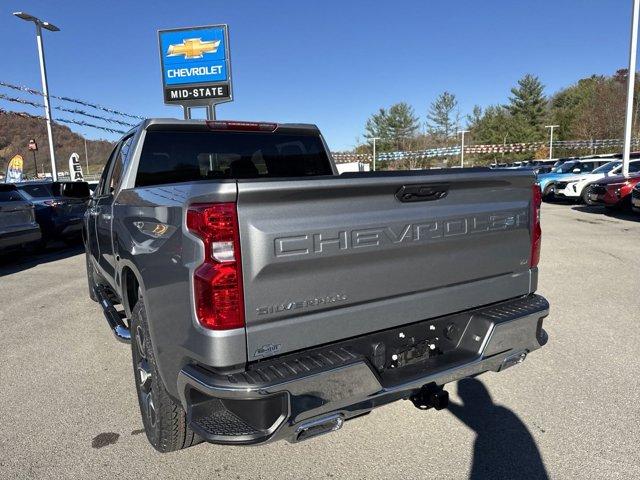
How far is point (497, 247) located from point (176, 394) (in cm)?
197

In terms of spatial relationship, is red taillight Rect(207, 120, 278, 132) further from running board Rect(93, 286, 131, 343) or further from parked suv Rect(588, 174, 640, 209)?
parked suv Rect(588, 174, 640, 209)

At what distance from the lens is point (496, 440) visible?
289 centimetres

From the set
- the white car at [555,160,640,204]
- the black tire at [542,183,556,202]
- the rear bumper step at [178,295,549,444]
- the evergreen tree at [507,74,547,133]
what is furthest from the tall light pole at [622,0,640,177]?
the evergreen tree at [507,74,547,133]

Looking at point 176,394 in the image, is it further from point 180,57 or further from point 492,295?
point 180,57

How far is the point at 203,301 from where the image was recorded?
2.03m

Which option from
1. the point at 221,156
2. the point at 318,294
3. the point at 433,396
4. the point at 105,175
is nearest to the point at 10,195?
the point at 105,175

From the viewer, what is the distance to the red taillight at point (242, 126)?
12.8 feet

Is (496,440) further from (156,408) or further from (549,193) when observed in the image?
(549,193)

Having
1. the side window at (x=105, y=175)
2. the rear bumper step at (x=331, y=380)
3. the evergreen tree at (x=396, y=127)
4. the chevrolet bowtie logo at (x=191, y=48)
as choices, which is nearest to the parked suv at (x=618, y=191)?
the rear bumper step at (x=331, y=380)

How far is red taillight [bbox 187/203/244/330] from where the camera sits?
6.53 feet

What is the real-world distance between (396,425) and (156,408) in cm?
151

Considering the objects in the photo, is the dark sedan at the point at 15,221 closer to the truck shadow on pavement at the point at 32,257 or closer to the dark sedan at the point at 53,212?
the truck shadow on pavement at the point at 32,257

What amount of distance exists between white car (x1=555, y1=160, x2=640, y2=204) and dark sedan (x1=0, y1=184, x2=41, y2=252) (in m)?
17.6

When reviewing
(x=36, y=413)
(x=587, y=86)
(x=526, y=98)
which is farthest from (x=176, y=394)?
(x=587, y=86)
